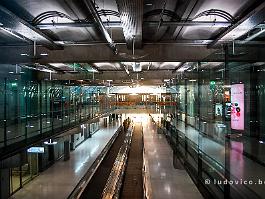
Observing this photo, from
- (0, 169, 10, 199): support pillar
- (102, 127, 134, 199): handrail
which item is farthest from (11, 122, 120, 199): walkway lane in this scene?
(102, 127, 134, 199): handrail

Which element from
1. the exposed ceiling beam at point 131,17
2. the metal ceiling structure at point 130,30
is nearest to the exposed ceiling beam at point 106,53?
the metal ceiling structure at point 130,30

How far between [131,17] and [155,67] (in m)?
11.5

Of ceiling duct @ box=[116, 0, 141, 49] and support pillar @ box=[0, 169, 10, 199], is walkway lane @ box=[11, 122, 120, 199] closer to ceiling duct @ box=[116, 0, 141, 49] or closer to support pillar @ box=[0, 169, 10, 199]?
support pillar @ box=[0, 169, 10, 199]

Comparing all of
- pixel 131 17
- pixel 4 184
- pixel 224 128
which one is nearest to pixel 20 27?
pixel 131 17

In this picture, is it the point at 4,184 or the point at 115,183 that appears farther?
the point at 115,183

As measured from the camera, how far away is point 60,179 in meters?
15.5

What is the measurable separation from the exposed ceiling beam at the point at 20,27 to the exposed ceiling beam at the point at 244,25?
4.99 meters

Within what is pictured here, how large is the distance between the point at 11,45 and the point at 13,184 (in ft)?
25.0

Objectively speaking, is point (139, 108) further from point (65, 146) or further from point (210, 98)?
point (210, 98)

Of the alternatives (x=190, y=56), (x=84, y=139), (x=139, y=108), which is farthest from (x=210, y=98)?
(x=139, y=108)

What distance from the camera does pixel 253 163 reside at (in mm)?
A: 7609

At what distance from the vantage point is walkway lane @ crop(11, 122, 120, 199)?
1311 cm

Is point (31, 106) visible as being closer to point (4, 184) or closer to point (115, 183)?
point (4, 184)

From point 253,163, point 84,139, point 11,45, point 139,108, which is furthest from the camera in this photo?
point 139,108
